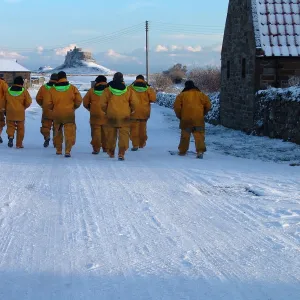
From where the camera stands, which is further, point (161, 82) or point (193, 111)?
point (161, 82)

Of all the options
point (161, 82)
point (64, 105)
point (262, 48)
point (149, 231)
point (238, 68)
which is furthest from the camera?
point (161, 82)

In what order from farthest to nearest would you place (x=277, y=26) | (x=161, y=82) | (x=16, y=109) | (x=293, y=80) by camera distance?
(x=161, y=82) → (x=277, y=26) → (x=293, y=80) → (x=16, y=109)

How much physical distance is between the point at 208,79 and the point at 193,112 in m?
37.2

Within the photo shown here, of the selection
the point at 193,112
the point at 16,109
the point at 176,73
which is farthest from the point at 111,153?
the point at 176,73

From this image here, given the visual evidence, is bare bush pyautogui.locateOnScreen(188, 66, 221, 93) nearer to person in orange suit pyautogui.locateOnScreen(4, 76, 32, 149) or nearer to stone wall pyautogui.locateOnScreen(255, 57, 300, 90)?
stone wall pyautogui.locateOnScreen(255, 57, 300, 90)

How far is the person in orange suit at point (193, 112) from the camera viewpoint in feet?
39.1

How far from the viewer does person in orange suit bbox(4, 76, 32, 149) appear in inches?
539

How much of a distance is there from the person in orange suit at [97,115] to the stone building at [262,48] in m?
7.20

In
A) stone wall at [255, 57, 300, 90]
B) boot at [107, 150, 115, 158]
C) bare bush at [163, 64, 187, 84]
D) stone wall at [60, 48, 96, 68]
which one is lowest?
boot at [107, 150, 115, 158]

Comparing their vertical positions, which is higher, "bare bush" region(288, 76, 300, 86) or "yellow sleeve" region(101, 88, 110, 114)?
"bare bush" region(288, 76, 300, 86)

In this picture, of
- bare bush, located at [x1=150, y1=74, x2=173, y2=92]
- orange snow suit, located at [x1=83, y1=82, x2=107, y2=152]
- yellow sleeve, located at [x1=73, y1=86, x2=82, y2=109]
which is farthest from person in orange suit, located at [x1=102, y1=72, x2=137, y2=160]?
bare bush, located at [x1=150, y1=74, x2=173, y2=92]

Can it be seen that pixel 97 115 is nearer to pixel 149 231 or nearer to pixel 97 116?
Answer: pixel 97 116

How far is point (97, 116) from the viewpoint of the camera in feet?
41.8

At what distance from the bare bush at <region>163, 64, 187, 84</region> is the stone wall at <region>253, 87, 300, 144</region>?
54419 mm
